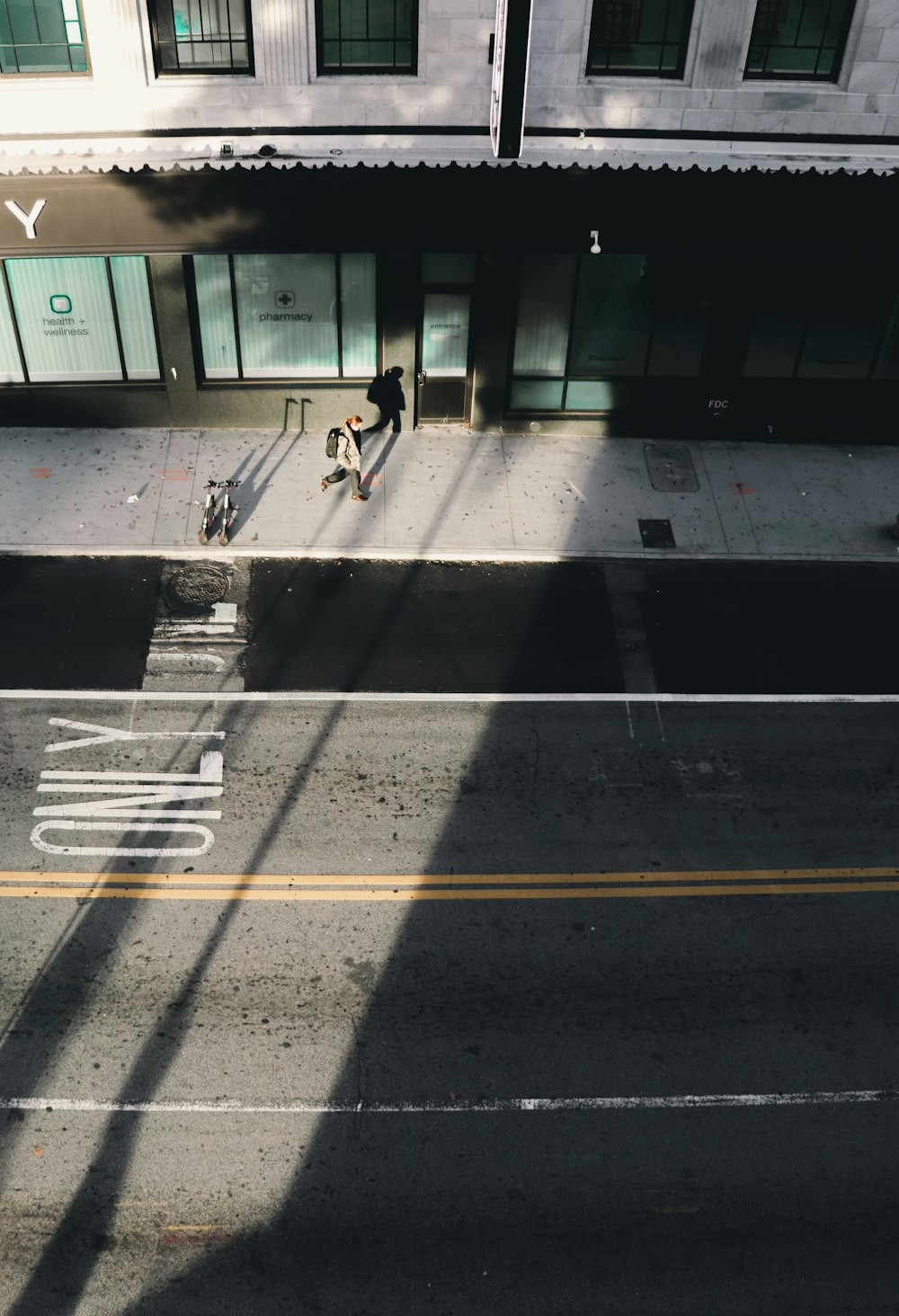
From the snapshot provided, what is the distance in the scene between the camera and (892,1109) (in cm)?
1117

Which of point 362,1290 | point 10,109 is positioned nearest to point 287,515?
point 10,109

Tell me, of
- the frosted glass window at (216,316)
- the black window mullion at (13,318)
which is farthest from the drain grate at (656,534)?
the black window mullion at (13,318)

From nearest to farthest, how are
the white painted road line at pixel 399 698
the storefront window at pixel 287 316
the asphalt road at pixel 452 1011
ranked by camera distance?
the asphalt road at pixel 452 1011 → the white painted road line at pixel 399 698 → the storefront window at pixel 287 316

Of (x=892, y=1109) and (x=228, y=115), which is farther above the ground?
(x=228, y=115)

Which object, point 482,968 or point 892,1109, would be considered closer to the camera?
point 892,1109

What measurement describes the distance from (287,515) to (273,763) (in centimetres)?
542

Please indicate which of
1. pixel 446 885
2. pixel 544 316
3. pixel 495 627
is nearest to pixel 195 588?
pixel 495 627

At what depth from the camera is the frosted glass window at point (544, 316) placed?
18594 millimetres

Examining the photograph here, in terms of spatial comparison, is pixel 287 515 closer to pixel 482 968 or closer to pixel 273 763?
pixel 273 763

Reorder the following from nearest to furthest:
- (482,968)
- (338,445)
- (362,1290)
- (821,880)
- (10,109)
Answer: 1. (362,1290)
2. (482,968)
3. (821,880)
4. (10,109)
5. (338,445)

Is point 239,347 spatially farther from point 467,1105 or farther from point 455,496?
point 467,1105

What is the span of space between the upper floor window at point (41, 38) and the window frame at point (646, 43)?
296 inches

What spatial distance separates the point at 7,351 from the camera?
19.1 m

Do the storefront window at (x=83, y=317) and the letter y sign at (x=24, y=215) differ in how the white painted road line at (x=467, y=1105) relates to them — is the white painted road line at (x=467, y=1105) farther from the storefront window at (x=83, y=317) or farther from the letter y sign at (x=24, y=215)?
the storefront window at (x=83, y=317)
